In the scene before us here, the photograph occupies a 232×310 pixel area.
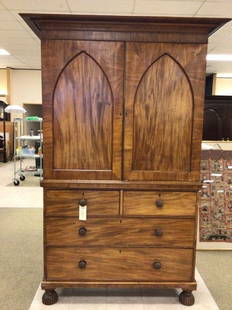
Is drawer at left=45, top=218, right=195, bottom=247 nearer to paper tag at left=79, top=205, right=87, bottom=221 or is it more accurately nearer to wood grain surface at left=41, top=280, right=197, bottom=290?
paper tag at left=79, top=205, right=87, bottom=221

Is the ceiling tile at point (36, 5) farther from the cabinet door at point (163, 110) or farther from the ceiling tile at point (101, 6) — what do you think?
the cabinet door at point (163, 110)

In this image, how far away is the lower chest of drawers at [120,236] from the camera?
2.06 meters

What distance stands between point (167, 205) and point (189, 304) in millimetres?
734

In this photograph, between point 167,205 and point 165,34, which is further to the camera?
point 167,205

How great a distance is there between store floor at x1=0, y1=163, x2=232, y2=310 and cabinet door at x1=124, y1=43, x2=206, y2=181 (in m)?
1.03

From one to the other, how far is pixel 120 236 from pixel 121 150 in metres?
0.60

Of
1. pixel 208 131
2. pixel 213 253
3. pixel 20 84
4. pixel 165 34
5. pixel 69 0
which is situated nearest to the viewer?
pixel 165 34

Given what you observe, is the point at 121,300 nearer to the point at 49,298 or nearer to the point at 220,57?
the point at 49,298

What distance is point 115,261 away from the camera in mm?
2096

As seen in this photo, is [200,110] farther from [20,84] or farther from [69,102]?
[20,84]

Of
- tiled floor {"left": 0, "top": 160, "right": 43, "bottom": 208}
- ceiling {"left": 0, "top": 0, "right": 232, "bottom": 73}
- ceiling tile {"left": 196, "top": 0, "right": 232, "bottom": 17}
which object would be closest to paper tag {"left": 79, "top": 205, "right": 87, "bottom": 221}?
tiled floor {"left": 0, "top": 160, "right": 43, "bottom": 208}

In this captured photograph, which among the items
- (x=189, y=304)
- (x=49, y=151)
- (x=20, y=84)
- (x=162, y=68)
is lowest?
(x=189, y=304)

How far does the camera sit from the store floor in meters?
2.24

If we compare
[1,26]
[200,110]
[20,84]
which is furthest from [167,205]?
[20,84]
